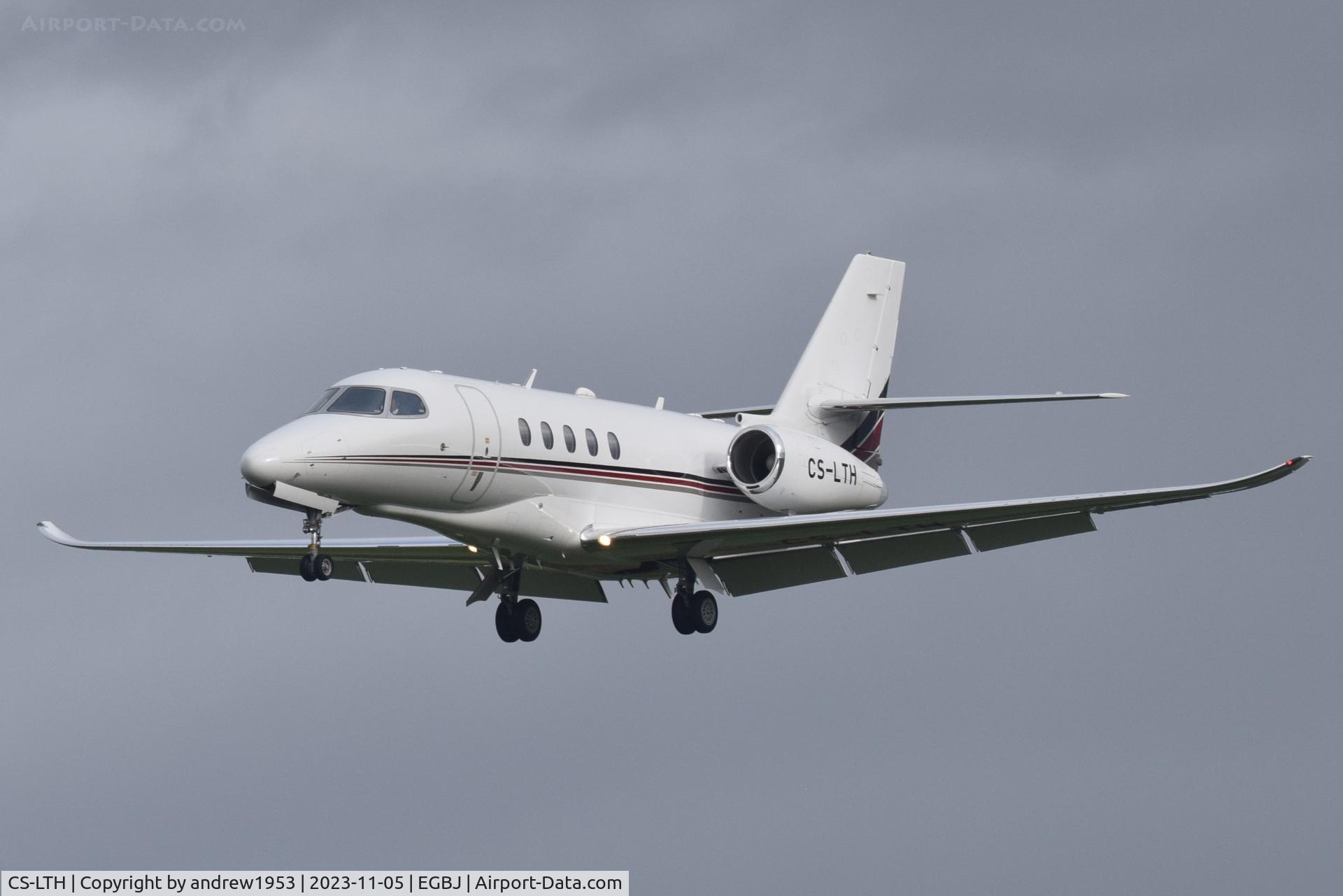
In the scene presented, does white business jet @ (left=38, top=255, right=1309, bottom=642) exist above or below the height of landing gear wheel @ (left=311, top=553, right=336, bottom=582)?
above

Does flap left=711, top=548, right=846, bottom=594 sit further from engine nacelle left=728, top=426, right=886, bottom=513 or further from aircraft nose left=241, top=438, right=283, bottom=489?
aircraft nose left=241, top=438, right=283, bottom=489

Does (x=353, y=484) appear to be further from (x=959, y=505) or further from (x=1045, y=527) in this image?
(x=1045, y=527)

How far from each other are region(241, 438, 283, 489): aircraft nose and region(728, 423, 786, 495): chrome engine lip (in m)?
7.86

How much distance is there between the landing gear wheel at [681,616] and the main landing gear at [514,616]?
211 cm

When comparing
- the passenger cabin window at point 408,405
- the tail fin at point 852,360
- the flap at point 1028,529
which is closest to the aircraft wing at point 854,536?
the flap at point 1028,529

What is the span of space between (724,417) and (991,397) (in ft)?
15.4

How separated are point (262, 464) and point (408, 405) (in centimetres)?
236

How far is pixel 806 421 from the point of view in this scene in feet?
105

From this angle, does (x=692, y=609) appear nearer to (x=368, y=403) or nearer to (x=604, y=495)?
(x=604, y=495)

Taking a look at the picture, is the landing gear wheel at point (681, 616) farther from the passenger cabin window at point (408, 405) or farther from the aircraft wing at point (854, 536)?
the passenger cabin window at point (408, 405)

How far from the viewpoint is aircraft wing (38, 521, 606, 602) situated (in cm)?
2945

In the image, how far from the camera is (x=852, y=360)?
33219mm

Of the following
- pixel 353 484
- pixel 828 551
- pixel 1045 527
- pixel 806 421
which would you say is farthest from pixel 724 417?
pixel 353 484

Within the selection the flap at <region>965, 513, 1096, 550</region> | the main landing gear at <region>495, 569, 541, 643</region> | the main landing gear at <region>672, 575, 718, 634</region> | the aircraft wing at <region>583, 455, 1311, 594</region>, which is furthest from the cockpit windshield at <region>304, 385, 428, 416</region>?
the flap at <region>965, 513, 1096, 550</region>
